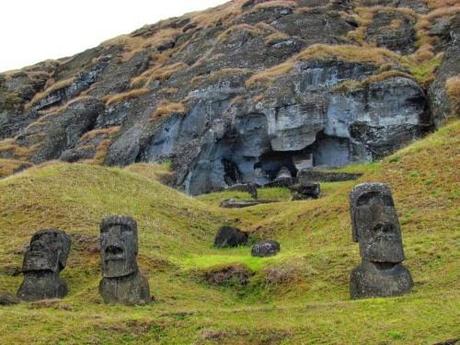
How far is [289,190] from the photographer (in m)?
41.4

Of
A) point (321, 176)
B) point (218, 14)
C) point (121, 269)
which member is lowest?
point (121, 269)

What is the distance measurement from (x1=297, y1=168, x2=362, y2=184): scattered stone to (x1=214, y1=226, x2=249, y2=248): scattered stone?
1146 cm

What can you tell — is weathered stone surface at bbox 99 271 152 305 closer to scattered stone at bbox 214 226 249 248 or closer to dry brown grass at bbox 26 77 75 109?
scattered stone at bbox 214 226 249 248

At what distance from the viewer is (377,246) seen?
1808 cm

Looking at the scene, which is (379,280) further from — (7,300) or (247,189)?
(247,189)

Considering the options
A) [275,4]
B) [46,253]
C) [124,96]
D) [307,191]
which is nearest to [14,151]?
[124,96]

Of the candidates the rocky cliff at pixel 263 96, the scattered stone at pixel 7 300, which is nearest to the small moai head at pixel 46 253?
the scattered stone at pixel 7 300

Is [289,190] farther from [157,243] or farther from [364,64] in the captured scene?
[157,243]

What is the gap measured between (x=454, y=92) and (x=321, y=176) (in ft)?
31.4

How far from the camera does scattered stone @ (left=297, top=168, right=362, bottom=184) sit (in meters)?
40.3

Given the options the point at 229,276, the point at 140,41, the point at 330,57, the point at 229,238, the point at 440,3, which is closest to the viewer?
the point at 229,276

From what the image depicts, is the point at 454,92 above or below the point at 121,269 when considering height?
above

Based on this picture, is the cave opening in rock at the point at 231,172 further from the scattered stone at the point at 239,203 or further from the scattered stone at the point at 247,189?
the scattered stone at the point at 239,203

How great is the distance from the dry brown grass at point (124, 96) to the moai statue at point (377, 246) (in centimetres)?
4521
